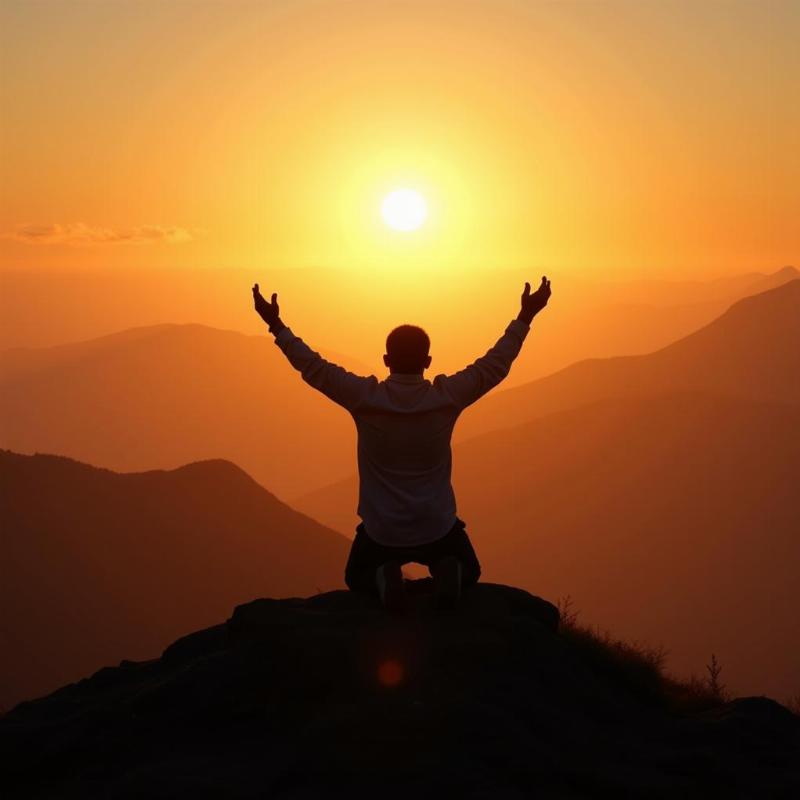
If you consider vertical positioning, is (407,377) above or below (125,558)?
above

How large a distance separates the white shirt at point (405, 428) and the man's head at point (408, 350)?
3.8 inches

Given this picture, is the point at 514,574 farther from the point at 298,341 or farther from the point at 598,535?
the point at 298,341

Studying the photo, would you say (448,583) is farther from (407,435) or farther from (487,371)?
(487,371)

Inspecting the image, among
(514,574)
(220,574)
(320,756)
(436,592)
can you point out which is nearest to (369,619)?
(436,592)

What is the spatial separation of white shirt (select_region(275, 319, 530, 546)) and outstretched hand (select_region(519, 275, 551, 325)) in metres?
0.12

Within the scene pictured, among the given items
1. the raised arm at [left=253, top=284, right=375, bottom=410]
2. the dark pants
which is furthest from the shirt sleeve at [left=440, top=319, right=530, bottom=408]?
the dark pants

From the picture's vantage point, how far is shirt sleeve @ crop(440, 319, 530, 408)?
25.3ft

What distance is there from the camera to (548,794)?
6086 millimetres

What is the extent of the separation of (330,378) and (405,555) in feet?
5.40

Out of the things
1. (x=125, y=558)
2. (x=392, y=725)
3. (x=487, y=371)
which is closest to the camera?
(x=392, y=725)

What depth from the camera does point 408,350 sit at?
7.62 meters

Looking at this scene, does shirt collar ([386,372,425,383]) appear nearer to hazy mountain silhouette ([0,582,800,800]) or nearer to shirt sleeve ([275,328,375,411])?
shirt sleeve ([275,328,375,411])

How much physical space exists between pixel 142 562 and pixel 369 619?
275ft

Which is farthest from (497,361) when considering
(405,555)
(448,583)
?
(448,583)
